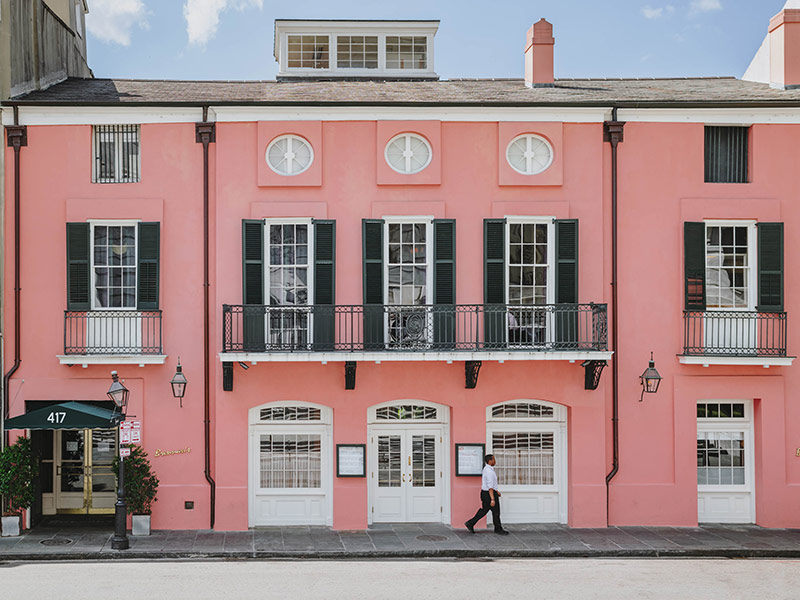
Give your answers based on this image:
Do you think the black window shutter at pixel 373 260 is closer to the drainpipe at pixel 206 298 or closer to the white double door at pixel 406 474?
the white double door at pixel 406 474

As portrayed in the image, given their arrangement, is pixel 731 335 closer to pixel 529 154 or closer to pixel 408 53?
pixel 529 154

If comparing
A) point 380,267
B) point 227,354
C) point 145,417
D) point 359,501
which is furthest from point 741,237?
point 145,417

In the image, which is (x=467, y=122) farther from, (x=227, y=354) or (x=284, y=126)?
(x=227, y=354)

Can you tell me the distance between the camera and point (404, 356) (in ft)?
49.4

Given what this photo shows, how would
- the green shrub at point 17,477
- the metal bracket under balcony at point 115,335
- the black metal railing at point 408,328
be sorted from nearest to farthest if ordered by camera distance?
the green shrub at point 17,477
the black metal railing at point 408,328
the metal bracket under balcony at point 115,335

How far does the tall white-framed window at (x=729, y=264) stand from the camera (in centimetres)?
1616

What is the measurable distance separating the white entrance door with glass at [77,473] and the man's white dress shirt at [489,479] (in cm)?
724

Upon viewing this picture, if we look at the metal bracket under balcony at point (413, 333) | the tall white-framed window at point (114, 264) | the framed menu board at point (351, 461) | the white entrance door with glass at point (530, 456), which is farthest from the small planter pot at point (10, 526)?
the white entrance door with glass at point (530, 456)

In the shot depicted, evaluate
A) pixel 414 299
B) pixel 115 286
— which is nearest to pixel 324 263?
pixel 414 299

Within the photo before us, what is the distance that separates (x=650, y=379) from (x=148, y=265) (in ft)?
31.8

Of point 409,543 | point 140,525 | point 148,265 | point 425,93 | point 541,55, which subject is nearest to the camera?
point 409,543

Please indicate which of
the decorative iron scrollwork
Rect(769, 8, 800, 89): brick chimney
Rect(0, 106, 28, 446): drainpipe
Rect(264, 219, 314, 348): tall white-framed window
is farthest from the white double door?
Rect(769, 8, 800, 89): brick chimney

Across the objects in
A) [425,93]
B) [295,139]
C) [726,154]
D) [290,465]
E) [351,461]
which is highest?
[425,93]

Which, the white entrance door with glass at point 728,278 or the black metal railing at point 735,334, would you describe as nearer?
the black metal railing at point 735,334
